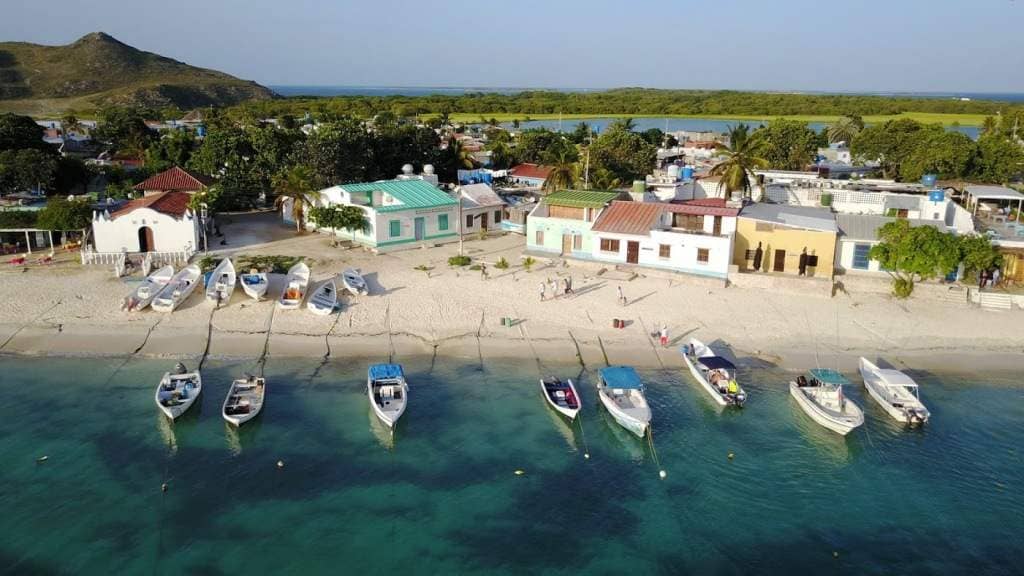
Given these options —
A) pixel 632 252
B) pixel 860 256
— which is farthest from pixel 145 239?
pixel 860 256

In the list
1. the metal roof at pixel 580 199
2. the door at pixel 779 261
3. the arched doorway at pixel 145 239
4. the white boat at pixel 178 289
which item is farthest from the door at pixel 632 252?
the arched doorway at pixel 145 239

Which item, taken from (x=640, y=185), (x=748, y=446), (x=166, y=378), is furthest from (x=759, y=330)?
(x=166, y=378)

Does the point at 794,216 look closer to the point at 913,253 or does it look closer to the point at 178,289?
the point at 913,253

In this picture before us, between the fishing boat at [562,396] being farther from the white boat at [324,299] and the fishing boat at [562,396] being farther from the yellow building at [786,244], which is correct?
the yellow building at [786,244]

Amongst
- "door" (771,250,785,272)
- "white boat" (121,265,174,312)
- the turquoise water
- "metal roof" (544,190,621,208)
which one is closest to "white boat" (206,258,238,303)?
"white boat" (121,265,174,312)

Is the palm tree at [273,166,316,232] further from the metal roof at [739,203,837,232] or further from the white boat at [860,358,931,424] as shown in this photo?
the white boat at [860,358,931,424]
